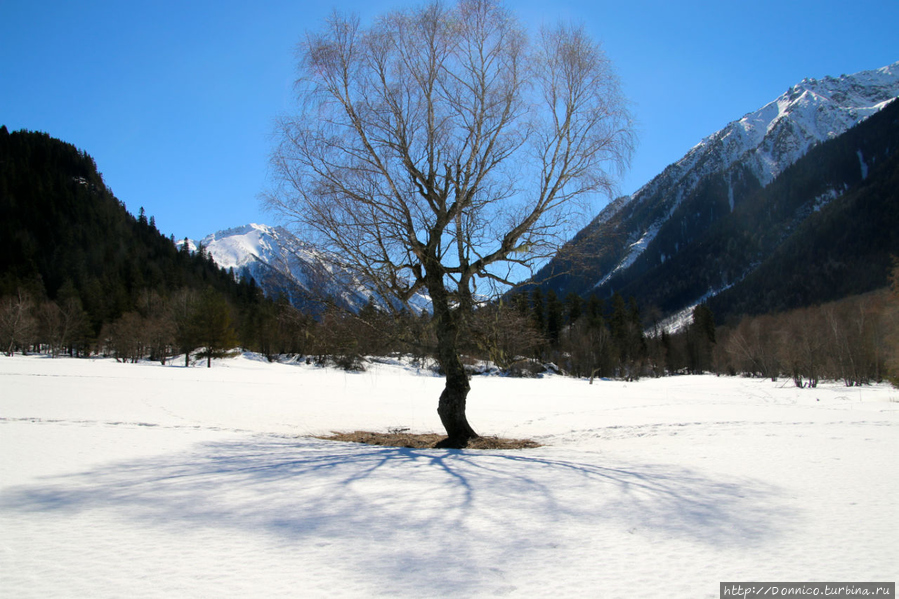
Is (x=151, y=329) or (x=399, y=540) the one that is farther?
(x=151, y=329)

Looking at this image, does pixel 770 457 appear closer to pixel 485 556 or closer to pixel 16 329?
pixel 485 556

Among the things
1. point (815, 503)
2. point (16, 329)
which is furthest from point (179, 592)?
point (16, 329)

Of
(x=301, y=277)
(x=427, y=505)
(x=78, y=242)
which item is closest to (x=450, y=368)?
(x=301, y=277)

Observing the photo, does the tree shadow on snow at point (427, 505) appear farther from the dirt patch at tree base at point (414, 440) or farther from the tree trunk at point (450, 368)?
the dirt patch at tree base at point (414, 440)

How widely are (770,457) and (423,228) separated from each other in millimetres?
8188

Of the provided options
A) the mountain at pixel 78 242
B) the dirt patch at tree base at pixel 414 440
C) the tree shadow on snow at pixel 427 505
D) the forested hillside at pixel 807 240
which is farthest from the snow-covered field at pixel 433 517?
the forested hillside at pixel 807 240

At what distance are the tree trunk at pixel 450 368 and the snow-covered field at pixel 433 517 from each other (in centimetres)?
217

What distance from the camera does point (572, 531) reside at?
4258mm

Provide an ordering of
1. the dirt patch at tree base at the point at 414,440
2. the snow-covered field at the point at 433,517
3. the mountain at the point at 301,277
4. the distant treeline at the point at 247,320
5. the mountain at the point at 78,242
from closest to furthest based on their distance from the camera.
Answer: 1. the snow-covered field at the point at 433,517
2. the mountain at the point at 301,277
3. the distant treeline at the point at 247,320
4. the dirt patch at tree base at the point at 414,440
5. the mountain at the point at 78,242

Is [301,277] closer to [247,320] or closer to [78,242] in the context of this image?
[247,320]

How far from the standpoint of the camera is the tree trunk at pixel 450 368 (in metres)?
10.7

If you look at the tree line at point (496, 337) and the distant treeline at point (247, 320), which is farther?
the distant treeline at point (247, 320)

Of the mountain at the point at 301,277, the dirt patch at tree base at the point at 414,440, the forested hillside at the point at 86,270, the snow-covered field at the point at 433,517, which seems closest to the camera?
the snow-covered field at the point at 433,517

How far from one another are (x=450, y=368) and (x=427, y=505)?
613 cm
